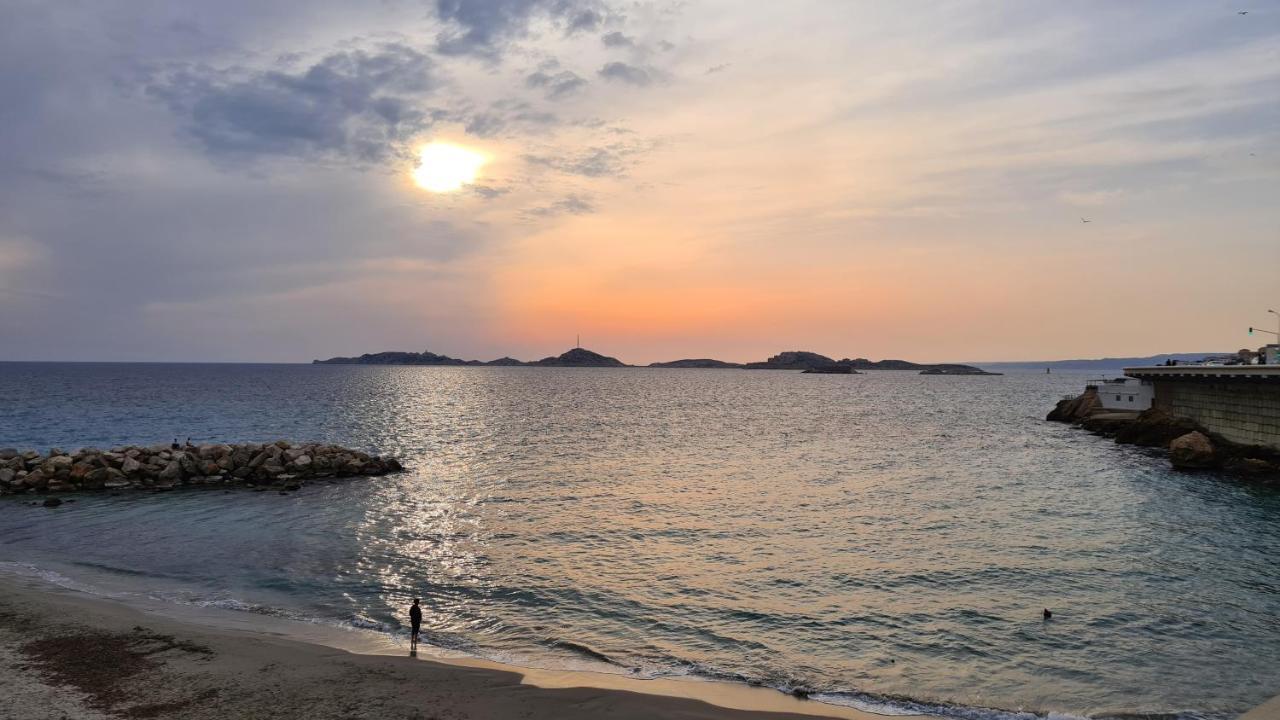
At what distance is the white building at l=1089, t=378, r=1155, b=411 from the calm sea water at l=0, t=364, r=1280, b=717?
29101 mm

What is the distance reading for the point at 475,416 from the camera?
102 meters

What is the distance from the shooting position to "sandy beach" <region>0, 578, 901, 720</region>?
14.2m

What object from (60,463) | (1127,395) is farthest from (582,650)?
(1127,395)

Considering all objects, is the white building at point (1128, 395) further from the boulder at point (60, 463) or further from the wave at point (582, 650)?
the boulder at point (60, 463)

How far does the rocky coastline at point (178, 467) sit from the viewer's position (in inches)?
1668

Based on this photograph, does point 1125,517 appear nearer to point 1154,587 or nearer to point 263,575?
point 1154,587

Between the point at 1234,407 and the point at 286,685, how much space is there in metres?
63.0

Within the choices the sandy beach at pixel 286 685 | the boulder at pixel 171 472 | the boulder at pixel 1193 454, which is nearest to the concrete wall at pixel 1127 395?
the boulder at pixel 1193 454

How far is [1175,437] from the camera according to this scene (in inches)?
2409

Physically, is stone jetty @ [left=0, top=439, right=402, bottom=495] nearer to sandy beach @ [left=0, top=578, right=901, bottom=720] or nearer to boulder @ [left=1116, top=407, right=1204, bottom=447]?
sandy beach @ [left=0, top=578, right=901, bottom=720]

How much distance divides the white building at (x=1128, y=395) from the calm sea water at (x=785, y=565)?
95.5ft

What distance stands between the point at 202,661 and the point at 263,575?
967cm

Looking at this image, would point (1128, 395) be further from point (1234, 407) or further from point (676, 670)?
point (676, 670)

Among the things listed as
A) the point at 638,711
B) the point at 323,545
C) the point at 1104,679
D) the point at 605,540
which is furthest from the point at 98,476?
the point at 1104,679
